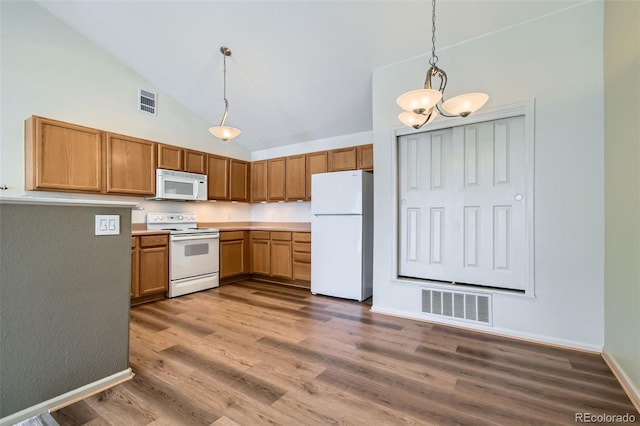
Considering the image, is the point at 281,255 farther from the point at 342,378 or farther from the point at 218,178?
the point at 342,378

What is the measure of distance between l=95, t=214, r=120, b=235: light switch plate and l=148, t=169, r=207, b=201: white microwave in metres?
2.32

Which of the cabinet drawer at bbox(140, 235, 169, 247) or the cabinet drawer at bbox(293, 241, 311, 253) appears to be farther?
the cabinet drawer at bbox(293, 241, 311, 253)

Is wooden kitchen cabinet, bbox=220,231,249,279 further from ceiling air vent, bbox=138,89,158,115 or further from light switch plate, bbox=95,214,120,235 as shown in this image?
light switch plate, bbox=95,214,120,235

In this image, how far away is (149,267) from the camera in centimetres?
353

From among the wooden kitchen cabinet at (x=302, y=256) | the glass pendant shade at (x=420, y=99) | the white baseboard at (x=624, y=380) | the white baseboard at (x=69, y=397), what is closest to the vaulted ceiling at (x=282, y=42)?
the glass pendant shade at (x=420, y=99)

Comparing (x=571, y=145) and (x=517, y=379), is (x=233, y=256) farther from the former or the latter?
(x=571, y=145)

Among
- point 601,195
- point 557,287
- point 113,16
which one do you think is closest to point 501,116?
point 601,195

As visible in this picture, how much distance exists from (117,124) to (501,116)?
15.0 feet

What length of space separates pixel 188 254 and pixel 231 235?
80 cm

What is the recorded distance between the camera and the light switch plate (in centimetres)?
174

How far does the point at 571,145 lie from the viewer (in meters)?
2.29

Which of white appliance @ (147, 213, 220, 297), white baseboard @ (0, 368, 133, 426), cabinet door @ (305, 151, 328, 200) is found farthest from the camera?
cabinet door @ (305, 151, 328, 200)

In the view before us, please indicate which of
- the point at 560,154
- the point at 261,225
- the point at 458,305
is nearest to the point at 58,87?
the point at 261,225

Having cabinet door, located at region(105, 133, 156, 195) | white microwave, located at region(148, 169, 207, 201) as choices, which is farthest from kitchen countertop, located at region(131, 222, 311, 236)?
cabinet door, located at region(105, 133, 156, 195)
